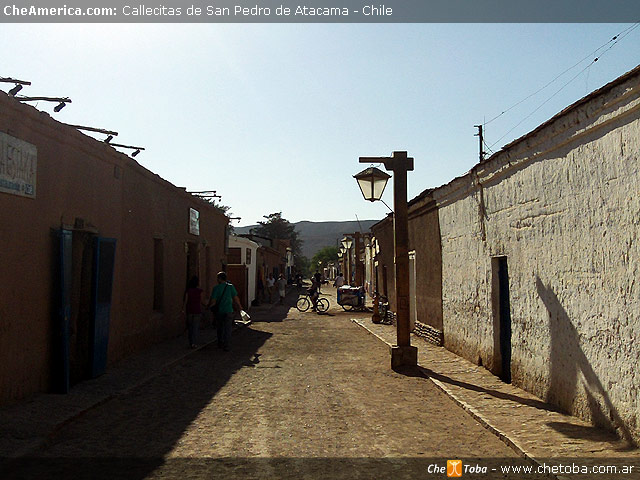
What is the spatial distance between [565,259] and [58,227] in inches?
245

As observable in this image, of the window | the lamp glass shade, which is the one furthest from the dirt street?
the window

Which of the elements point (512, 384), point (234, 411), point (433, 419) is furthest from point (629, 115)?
point (234, 411)

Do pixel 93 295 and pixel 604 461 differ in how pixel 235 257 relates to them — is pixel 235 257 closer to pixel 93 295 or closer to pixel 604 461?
pixel 93 295

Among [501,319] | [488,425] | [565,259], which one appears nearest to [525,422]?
[488,425]

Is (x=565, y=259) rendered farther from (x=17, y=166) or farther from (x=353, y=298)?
(x=353, y=298)

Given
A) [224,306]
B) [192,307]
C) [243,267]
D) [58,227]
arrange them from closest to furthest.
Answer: [58,227] < [224,306] < [192,307] < [243,267]

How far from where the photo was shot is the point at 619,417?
5.59 metres

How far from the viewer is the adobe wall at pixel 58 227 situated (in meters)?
6.92

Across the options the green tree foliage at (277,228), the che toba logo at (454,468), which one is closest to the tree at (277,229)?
the green tree foliage at (277,228)

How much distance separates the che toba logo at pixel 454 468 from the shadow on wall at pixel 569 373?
1.52 m

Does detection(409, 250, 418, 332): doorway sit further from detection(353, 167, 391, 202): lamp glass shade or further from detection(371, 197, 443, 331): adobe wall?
detection(353, 167, 391, 202): lamp glass shade

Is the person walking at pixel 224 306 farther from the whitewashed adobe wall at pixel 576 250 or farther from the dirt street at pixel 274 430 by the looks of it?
the whitewashed adobe wall at pixel 576 250

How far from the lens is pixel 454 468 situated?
512 cm

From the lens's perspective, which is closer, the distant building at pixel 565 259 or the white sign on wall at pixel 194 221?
the distant building at pixel 565 259
